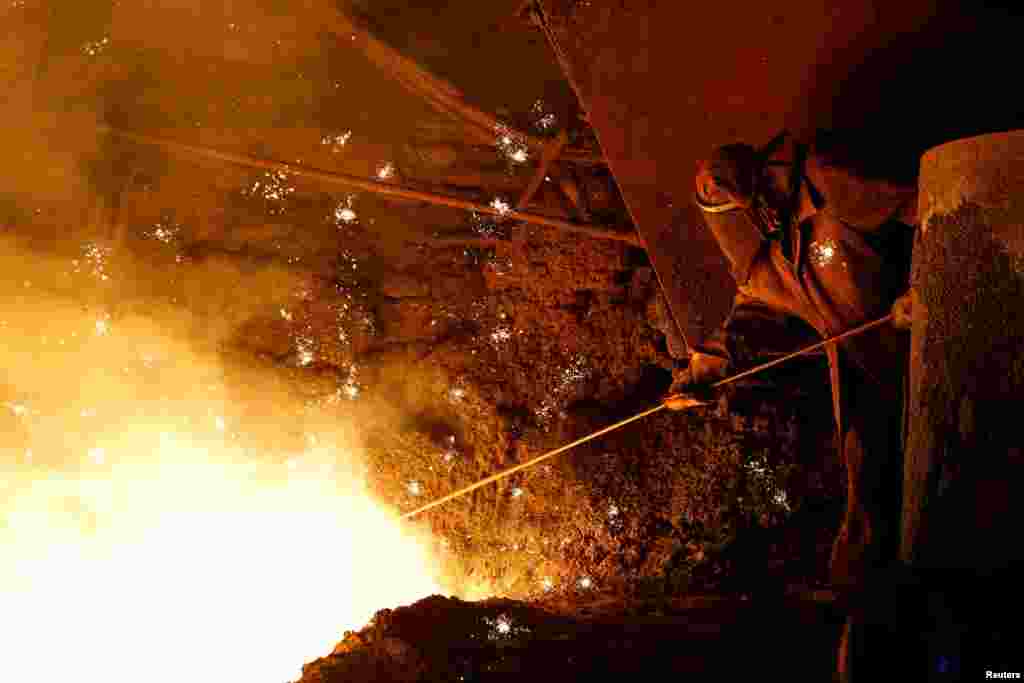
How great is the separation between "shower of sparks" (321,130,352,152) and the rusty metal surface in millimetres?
1826

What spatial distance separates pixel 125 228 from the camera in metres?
6.32

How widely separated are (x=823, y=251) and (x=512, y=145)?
276 centimetres

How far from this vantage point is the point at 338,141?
6.29 metres

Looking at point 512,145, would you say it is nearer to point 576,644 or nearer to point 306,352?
point 306,352

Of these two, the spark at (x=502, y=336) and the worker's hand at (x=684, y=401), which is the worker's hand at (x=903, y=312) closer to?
the worker's hand at (x=684, y=401)

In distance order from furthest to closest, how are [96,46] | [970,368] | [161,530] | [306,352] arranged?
[96,46], [306,352], [161,530], [970,368]

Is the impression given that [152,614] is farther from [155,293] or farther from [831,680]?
[831,680]

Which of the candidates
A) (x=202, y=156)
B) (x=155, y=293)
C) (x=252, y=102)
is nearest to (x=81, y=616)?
(x=155, y=293)

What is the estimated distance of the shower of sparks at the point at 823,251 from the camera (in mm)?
3717

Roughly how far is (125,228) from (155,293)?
543 mm

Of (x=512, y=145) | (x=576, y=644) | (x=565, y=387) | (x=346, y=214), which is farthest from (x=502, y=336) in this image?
(x=576, y=644)

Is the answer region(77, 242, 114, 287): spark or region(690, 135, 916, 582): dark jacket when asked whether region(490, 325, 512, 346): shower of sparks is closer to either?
region(690, 135, 916, 582): dark jacket

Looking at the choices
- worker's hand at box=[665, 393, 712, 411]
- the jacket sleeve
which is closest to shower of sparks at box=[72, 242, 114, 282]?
worker's hand at box=[665, 393, 712, 411]

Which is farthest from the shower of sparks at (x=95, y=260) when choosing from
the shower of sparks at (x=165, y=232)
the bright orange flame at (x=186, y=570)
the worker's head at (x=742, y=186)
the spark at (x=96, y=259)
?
the worker's head at (x=742, y=186)
